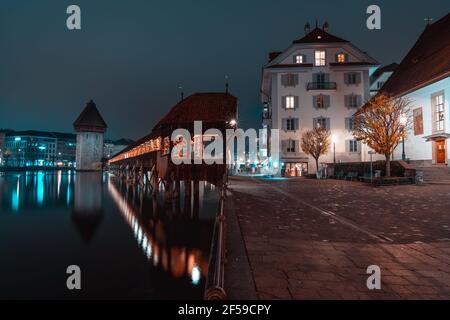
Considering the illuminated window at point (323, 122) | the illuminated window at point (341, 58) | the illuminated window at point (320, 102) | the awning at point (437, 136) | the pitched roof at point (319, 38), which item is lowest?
the awning at point (437, 136)

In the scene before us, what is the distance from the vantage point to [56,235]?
13.3m

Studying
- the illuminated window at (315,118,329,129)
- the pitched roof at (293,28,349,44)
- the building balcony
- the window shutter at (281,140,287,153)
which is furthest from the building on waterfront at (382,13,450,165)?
the window shutter at (281,140,287,153)

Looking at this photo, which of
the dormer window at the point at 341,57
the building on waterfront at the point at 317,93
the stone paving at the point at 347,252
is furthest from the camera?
the dormer window at the point at 341,57

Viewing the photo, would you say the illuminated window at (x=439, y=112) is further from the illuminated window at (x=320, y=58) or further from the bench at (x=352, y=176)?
the illuminated window at (x=320, y=58)

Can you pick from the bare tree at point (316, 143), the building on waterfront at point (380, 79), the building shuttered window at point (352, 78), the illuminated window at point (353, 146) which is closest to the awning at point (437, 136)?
the bare tree at point (316, 143)

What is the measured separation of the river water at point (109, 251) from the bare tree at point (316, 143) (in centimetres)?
1765

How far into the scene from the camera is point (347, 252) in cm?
554

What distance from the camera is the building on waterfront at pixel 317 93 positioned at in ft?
119

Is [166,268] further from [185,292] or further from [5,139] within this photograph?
[5,139]

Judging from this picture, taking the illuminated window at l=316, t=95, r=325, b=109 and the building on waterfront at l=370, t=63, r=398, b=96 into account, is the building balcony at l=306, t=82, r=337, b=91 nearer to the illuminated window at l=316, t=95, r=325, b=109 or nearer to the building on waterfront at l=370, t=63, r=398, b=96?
the illuminated window at l=316, t=95, r=325, b=109

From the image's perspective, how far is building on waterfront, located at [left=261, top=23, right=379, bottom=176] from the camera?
119ft

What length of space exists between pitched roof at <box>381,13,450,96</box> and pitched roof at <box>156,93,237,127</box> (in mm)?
17349
